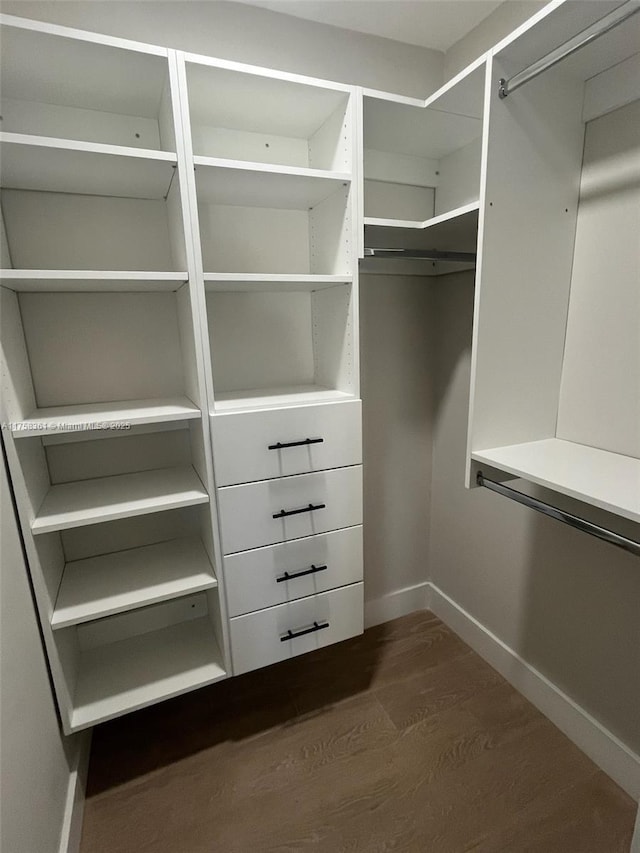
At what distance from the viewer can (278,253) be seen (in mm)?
1672

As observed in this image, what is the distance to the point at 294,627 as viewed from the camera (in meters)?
1.55

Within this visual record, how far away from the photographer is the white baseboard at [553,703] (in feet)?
4.66

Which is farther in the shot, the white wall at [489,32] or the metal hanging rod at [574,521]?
the white wall at [489,32]

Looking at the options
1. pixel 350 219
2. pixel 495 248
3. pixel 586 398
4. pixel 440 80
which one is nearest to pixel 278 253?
pixel 350 219

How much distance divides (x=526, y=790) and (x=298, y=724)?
799 mm

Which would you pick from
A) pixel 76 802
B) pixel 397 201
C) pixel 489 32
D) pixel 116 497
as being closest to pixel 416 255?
pixel 397 201

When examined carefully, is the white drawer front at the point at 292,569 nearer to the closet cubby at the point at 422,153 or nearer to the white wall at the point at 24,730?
the white wall at the point at 24,730


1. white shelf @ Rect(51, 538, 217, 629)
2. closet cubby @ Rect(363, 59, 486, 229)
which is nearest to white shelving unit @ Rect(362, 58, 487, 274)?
closet cubby @ Rect(363, 59, 486, 229)

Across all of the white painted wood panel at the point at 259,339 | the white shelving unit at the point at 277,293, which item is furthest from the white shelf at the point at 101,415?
the white painted wood panel at the point at 259,339

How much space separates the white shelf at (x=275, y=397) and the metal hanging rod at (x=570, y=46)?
939 millimetres

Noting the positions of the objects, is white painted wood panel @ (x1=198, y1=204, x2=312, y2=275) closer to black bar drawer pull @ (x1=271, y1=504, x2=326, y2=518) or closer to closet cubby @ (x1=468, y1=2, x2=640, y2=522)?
closet cubby @ (x1=468, y1=2, x2=640, y2=522)

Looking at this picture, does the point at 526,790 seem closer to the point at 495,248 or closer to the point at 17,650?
the point at 17,650

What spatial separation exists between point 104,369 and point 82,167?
61cm

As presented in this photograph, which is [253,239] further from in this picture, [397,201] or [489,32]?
[489,32]
